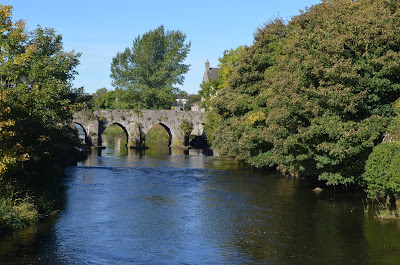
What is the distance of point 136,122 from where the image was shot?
283 ft

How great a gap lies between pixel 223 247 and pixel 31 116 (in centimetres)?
1304

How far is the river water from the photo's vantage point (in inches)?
818

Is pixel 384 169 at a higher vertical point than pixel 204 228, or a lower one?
higher

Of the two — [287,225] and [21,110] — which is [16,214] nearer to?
→ [21,110]

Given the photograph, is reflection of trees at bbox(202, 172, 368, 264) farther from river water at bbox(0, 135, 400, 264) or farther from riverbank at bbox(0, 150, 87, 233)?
riverbank at bbox(0, 150, 87, 233)

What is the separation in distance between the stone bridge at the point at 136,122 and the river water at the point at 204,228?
1559 inches

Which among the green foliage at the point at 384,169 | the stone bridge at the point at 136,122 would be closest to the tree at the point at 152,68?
the stone bridge at the point at 136,122

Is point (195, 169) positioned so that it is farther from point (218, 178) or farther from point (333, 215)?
point (333, 215)

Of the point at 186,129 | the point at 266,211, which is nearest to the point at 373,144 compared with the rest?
the point at 266,211

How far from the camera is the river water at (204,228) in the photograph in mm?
20781

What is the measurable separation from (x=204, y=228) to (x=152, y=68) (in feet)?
257

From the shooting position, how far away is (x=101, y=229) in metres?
25.0

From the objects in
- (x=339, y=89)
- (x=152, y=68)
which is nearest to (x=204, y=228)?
(x=339, y=89)

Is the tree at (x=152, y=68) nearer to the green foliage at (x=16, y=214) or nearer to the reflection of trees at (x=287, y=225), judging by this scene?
the reflection of trees at (x=287, y=225)
